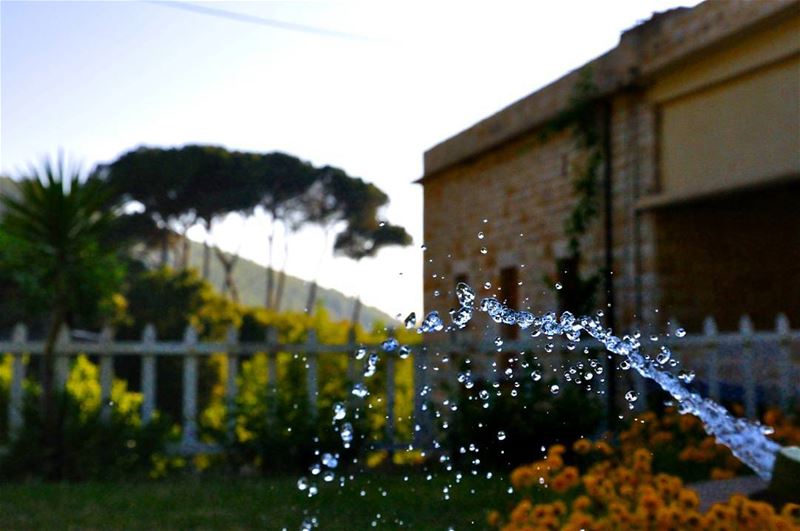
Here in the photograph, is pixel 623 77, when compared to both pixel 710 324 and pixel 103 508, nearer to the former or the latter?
pixel 710 324

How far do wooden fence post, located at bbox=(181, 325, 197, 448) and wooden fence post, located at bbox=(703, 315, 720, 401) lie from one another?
3.45 metres

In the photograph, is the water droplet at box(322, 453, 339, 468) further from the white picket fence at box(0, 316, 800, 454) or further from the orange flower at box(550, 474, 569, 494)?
the orange flower at box(550, 474, 569, 494)

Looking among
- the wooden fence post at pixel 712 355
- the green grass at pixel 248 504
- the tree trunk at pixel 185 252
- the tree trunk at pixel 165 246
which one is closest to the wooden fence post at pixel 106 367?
the green grass at pixel 248 504

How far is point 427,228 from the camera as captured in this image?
11.8m

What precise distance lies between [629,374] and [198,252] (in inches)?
1211

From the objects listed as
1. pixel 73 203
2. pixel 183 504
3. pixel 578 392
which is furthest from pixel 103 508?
pixel 578 392

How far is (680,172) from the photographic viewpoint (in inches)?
307

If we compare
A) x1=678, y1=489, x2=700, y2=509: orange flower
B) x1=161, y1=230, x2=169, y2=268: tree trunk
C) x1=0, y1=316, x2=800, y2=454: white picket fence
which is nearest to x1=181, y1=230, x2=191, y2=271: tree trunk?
x1=161, y1=230, x2=169, y2=268: tree trunk

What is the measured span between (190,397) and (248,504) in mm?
2105

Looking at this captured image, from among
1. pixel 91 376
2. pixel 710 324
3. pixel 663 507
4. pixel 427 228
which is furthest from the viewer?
pixel 427 228

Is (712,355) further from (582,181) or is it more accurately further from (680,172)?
(582,181)

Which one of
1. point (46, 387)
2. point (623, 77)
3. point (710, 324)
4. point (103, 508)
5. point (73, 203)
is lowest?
point (103, 508)

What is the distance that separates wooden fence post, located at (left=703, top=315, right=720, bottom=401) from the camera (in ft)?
25.2

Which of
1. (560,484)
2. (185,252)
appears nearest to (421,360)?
(560,484)
